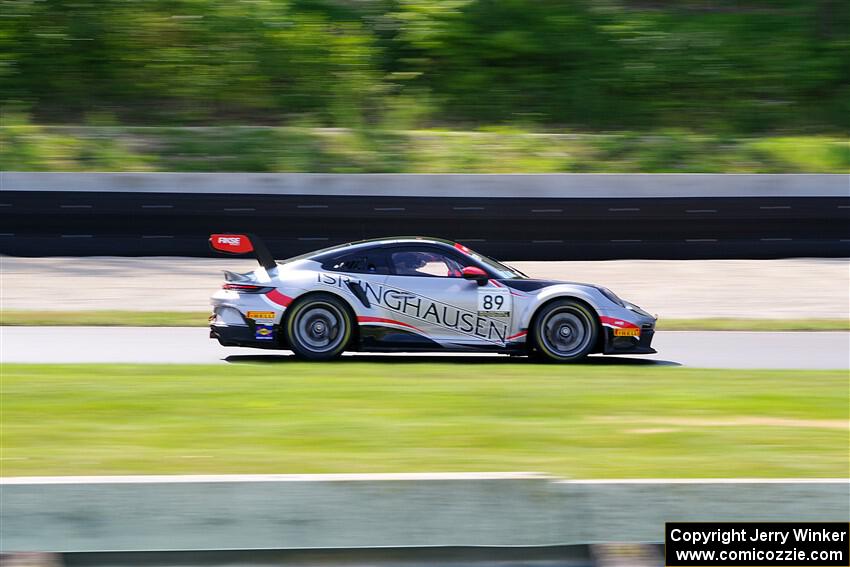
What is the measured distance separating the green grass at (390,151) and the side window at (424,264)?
8759 mm

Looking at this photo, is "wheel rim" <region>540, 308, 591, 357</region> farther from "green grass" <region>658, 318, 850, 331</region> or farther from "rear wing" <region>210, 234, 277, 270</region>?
"green grass" <region>658, 318, 850, 331</region>

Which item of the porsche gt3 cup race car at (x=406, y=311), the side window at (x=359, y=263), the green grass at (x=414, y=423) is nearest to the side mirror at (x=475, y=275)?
the porsche gt3 cup race car at (x=406, y=311)

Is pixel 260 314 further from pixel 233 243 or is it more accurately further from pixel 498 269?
pixel 498 269

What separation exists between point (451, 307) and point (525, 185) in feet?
23.9

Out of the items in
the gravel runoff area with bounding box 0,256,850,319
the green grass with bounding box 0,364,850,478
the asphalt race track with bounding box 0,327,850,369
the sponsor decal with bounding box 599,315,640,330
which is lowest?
the green grass with bounding box 0,364,850,478

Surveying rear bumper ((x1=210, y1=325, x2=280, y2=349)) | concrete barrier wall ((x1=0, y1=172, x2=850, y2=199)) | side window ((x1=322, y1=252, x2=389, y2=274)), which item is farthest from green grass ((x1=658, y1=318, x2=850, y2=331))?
rear bumper ((x1=210, y1=325, x2=280, y2=349))

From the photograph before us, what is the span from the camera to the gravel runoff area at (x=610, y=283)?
13859 millimetres

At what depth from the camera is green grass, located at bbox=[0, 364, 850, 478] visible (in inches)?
201

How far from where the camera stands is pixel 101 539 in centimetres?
412

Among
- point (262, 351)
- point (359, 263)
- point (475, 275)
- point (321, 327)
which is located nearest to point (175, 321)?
point (262, 351)

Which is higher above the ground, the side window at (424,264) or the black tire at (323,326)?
the side window at (424,264)

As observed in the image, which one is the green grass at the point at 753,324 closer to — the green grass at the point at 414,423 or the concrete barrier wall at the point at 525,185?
the concrete barrier wall at the point at 525,185

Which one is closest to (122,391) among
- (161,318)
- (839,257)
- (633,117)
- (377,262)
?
(377,262)

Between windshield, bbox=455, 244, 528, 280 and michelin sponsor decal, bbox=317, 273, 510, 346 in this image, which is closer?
michelin sponsor decal, bbox=317, 273, 510, 346
